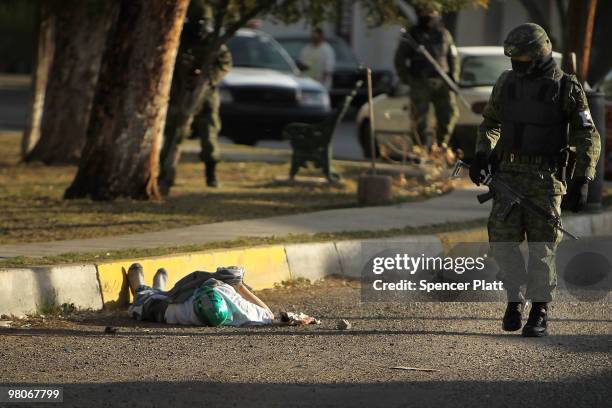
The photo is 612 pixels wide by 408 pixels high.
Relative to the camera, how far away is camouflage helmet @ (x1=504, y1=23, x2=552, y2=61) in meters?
7.43

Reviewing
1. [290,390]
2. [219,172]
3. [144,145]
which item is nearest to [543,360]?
[290,390]

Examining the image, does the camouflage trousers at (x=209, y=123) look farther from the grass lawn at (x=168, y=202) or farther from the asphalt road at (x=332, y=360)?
the asphalt road at (x=332, y=360)

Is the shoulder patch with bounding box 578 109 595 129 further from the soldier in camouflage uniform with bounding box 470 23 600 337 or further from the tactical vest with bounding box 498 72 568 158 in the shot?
the tactical vest with bounding box 498 72 568 158

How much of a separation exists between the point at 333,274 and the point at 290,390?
4.01 m

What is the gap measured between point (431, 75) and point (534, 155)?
844 cm

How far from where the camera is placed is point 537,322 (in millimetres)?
7641

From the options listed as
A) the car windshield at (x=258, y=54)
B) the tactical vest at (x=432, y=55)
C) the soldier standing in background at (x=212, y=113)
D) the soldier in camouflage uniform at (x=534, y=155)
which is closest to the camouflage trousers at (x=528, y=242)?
the soldier in camouflage uniform at (x=534, y=155)

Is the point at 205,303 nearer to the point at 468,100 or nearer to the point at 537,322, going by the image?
the point at 537,322

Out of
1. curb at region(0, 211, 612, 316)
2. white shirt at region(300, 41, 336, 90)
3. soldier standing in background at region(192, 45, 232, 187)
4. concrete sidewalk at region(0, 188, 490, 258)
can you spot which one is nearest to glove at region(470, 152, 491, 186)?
curb at region(0, 211, 612, 316)

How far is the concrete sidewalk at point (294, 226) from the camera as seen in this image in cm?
988

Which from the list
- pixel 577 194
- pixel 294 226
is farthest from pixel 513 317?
pixel 294 226

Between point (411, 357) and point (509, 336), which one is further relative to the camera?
point (509, 336)

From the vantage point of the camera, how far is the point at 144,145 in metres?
12.9

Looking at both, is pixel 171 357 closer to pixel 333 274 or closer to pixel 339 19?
pixel 333 274
